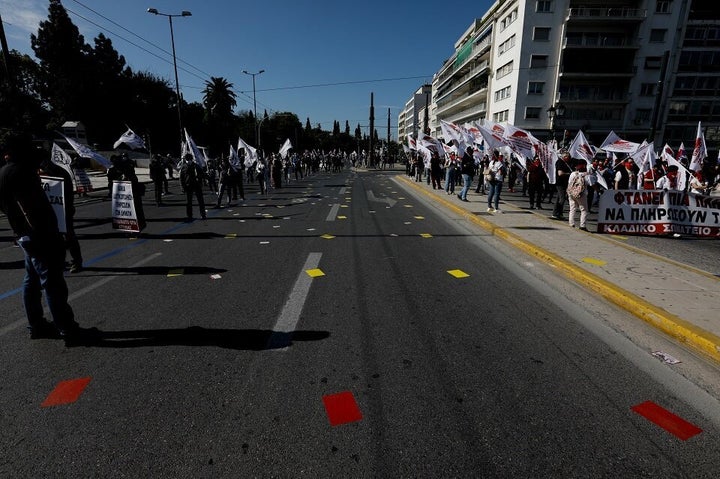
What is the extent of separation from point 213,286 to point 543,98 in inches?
1895

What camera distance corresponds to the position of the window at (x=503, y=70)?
147 feet

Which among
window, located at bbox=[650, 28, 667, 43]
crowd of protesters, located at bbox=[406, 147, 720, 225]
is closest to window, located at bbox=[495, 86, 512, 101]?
window, located at bbox=[650, 28, 667, 43]

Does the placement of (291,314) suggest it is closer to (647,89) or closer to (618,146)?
(618,146)

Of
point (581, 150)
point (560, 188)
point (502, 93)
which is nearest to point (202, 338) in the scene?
point (560, 188)

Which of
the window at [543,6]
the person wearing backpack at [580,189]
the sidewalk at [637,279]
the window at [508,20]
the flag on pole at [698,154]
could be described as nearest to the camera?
the sidewalk at [637,279]

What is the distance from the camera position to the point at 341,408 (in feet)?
8.57

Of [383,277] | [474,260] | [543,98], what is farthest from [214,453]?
[543,98]

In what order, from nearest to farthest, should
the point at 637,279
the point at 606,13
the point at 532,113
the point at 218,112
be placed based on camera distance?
the point at 637,279, the point at 606,13, the point at 532,113, the point at 218,112

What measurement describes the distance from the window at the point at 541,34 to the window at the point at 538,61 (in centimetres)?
185

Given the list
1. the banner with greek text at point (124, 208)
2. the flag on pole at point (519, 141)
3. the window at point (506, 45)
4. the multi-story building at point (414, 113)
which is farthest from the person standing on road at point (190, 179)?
the multi-story building at point (414, 113)

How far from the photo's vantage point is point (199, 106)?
2596 inches

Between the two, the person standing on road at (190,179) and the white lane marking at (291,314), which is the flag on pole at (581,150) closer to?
the white lane marking at (291,314)

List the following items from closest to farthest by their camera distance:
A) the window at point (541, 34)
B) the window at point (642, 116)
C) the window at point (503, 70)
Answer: the window at point (541, 34), the window at point (642, 116), the window at point (503, 70)

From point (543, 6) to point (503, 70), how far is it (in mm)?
7720
